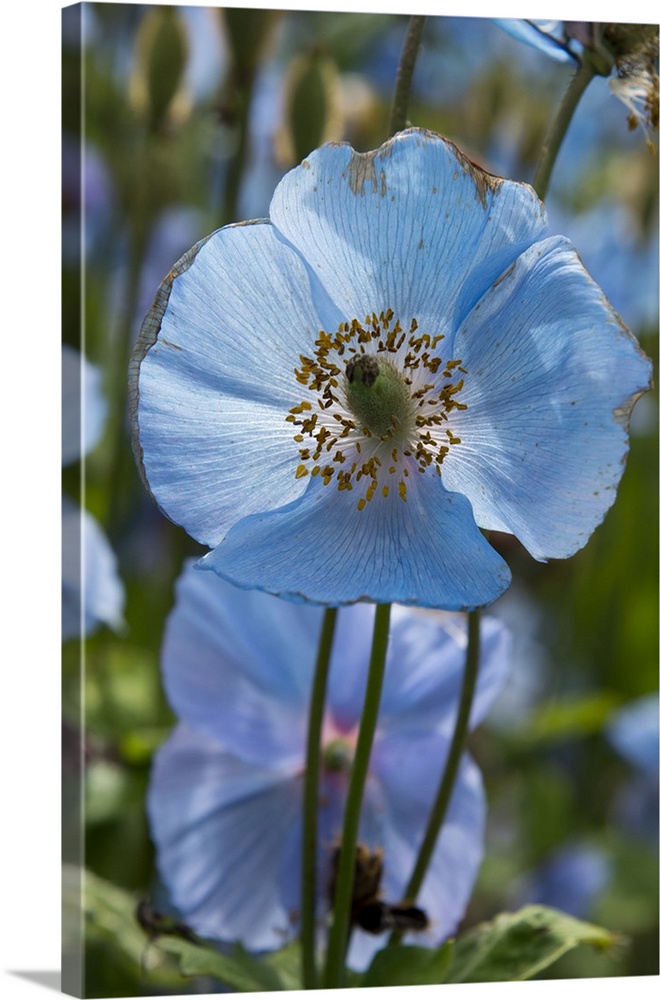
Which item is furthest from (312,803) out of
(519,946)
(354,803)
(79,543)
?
(79,543)

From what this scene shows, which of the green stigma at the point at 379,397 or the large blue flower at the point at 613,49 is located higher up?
the large blue flower at the point at 613,49

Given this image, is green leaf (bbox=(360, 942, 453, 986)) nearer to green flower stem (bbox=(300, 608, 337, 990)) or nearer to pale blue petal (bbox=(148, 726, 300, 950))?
green flower stem (bbox=(300, 608, 337, 990))

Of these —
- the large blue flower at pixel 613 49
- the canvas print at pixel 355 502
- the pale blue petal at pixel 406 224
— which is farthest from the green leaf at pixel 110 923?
the large blue flower at pixel 613 49

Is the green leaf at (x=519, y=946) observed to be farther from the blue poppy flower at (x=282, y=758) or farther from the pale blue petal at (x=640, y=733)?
the pale blue petal at (x=640, y=733)

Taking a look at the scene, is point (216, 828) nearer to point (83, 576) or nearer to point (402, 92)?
point (83, 576)

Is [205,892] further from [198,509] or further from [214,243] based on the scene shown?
[214,243]
